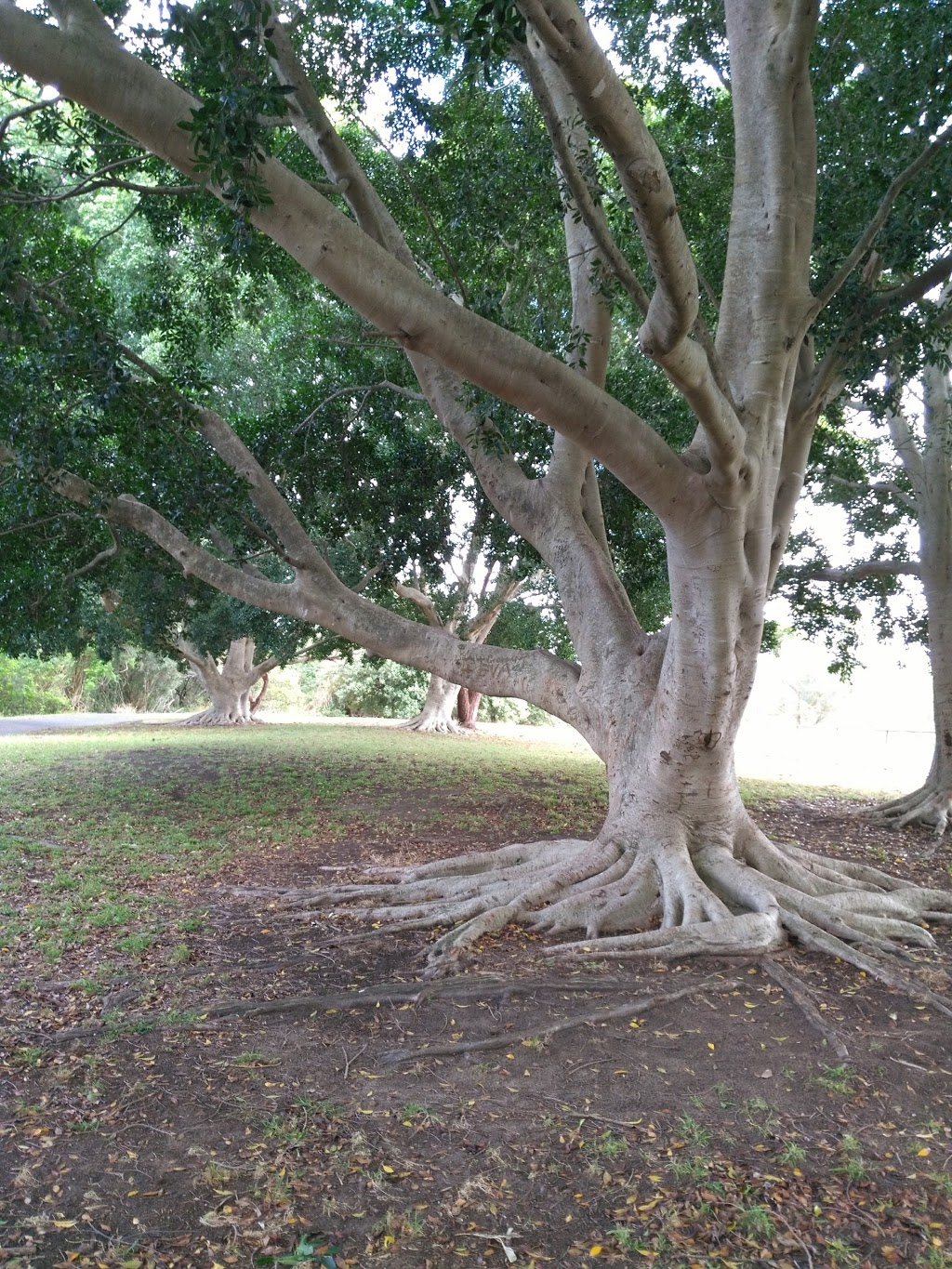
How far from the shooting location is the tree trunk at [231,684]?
24134mm

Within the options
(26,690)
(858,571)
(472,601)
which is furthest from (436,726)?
(26,690)

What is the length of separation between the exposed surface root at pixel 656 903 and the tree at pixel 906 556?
469 centimetres

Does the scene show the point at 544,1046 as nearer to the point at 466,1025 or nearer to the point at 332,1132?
the point at 466,1025

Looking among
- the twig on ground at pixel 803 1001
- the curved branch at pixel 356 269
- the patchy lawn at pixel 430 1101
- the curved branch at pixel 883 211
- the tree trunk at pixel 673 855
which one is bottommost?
the patchy lawn at pixel 430 1101

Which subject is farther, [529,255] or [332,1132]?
[529,255]

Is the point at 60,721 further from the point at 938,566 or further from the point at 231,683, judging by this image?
the point at 938,566

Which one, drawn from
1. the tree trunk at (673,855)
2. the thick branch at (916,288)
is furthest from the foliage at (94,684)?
the thick branch at (916,288)

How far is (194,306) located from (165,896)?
676cm

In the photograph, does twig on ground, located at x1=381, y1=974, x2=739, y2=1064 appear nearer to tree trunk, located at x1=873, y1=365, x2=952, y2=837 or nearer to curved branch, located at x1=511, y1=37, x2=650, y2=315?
curved branch, located at x1=511, y1=37, x2=650, y2=315

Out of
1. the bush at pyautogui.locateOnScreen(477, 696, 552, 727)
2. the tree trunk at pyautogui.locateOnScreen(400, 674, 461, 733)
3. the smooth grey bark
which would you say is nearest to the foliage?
the tree trunk at pyautogui.locateOnScreen(400, 674, 461, 733)

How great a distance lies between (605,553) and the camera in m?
8.05

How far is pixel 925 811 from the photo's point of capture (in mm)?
11148

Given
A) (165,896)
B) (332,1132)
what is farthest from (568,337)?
(332,1132)

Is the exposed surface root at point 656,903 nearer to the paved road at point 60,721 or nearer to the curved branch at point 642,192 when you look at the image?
the curved branch at point 642,192
